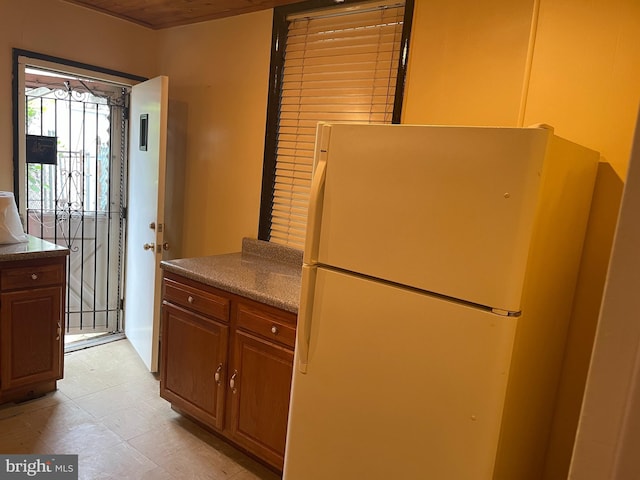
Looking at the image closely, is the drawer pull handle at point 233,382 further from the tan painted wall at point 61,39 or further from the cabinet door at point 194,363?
the tan painted wall at point 61,39

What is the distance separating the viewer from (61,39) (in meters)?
2.99

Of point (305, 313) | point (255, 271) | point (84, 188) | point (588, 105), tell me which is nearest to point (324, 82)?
point (255, 271)

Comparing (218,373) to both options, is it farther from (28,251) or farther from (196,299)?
(28,251)

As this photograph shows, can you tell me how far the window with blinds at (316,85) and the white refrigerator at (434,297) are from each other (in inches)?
36.6

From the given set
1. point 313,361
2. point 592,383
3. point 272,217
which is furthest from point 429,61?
point 592,383

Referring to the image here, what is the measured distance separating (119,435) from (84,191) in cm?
233

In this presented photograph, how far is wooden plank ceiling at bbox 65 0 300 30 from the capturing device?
2732 millimetres

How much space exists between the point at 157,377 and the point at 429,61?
2633 mm

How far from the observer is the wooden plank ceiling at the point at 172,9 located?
2.73m

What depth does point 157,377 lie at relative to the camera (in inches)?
122

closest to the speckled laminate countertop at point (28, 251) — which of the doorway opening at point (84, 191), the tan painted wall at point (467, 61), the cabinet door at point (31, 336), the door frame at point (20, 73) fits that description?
the cabinet door at point (31, 336)

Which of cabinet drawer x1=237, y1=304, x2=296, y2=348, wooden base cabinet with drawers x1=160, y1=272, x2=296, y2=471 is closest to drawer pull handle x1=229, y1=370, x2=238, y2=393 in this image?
wooden base cabinet with drawers x1=160, y1=272, x2=296, y2=471

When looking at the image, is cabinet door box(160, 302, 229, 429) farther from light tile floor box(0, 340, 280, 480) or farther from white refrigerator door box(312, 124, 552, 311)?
white refrigerator door box(312, 124, 552, 311)

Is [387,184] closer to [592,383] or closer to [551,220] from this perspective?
[551,220]
